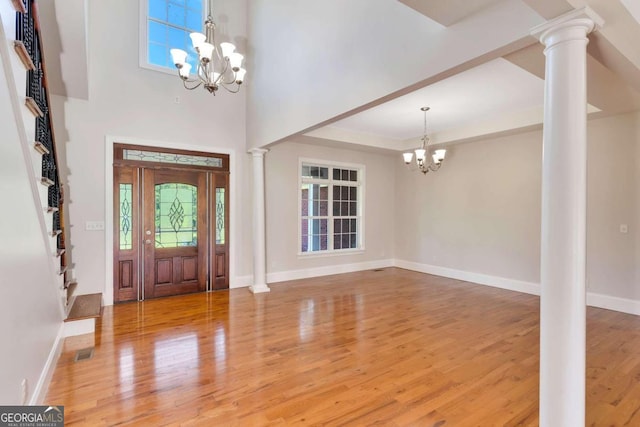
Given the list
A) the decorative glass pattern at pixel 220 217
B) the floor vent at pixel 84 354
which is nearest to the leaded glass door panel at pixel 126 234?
the decorative glass pattern at pixel 220 217

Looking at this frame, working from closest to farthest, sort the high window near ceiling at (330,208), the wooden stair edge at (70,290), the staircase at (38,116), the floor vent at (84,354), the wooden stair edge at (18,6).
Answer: the wooden stair edge at (18,6) → the staircase at (38,116) → the floor vent at (84,354) → the wooden stair edge at (70,290) → the high window near ceiling at (330,208)

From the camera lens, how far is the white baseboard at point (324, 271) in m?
6.12

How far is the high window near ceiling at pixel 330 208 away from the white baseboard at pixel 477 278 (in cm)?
136

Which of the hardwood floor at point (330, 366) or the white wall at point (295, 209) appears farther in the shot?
the white wall at point (295, 209)

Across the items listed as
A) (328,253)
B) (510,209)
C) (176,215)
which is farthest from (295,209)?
(510,209)

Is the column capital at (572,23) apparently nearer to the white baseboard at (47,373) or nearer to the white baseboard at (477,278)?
the white baseboard at (47,373)

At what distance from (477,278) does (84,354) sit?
20.0ft

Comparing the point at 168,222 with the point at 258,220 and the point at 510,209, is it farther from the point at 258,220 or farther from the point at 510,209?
the point at 510,209

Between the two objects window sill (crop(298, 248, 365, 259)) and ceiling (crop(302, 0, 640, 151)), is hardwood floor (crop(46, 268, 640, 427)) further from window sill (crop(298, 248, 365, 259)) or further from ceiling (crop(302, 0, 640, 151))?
ceiling (crop(302, 0, 640, 151))

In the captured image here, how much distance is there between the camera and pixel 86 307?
3.79 m

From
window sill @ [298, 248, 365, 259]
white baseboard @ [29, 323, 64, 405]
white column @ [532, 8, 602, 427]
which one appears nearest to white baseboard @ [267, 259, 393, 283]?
window sill @ [298, 248, 365, 259]

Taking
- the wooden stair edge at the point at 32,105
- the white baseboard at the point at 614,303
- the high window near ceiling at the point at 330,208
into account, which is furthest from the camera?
the high window near ceiling at the point at 330,208

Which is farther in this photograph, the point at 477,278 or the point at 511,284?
the point at 477,278

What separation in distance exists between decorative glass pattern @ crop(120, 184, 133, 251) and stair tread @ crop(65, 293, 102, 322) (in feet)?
2.69
